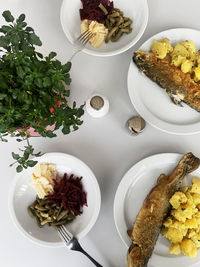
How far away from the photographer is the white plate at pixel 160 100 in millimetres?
1296

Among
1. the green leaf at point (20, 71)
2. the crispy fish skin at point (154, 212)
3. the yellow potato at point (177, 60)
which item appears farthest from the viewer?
the yellow potato at point (177, 60)

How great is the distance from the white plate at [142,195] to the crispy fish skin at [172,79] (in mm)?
243

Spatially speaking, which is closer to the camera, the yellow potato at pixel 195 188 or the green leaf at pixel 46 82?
the green leaf at pixel 46 82

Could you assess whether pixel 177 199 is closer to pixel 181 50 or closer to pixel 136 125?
pixel 136 125

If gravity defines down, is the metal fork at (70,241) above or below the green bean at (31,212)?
below

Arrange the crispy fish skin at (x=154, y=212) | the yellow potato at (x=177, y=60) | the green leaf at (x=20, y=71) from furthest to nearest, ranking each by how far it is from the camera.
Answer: the yellow potato at (x=177, y=60)
the crispy fish skin at (x=154, y=212)
the green leaf at (x=20, y=71)

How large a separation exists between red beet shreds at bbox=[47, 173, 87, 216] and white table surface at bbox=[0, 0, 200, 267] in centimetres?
11

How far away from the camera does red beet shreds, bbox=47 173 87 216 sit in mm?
1262

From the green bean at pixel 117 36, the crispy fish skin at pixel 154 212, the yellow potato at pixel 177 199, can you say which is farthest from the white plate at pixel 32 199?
the green bean at pixel 117 36

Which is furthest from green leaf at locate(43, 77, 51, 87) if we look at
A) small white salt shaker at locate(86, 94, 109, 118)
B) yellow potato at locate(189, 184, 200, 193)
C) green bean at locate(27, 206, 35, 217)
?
yellow potato at locate(189, 184, 200, 193)

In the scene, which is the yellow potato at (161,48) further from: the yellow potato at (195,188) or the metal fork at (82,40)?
the yellow potato at (195,188)

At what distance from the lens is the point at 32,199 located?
1301 mm

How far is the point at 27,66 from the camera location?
0.90 metres

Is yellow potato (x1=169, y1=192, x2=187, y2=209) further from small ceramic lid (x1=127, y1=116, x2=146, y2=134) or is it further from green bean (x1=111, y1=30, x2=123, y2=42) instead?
green bean (x1=111, y1=30, x2=123, y2=42)
